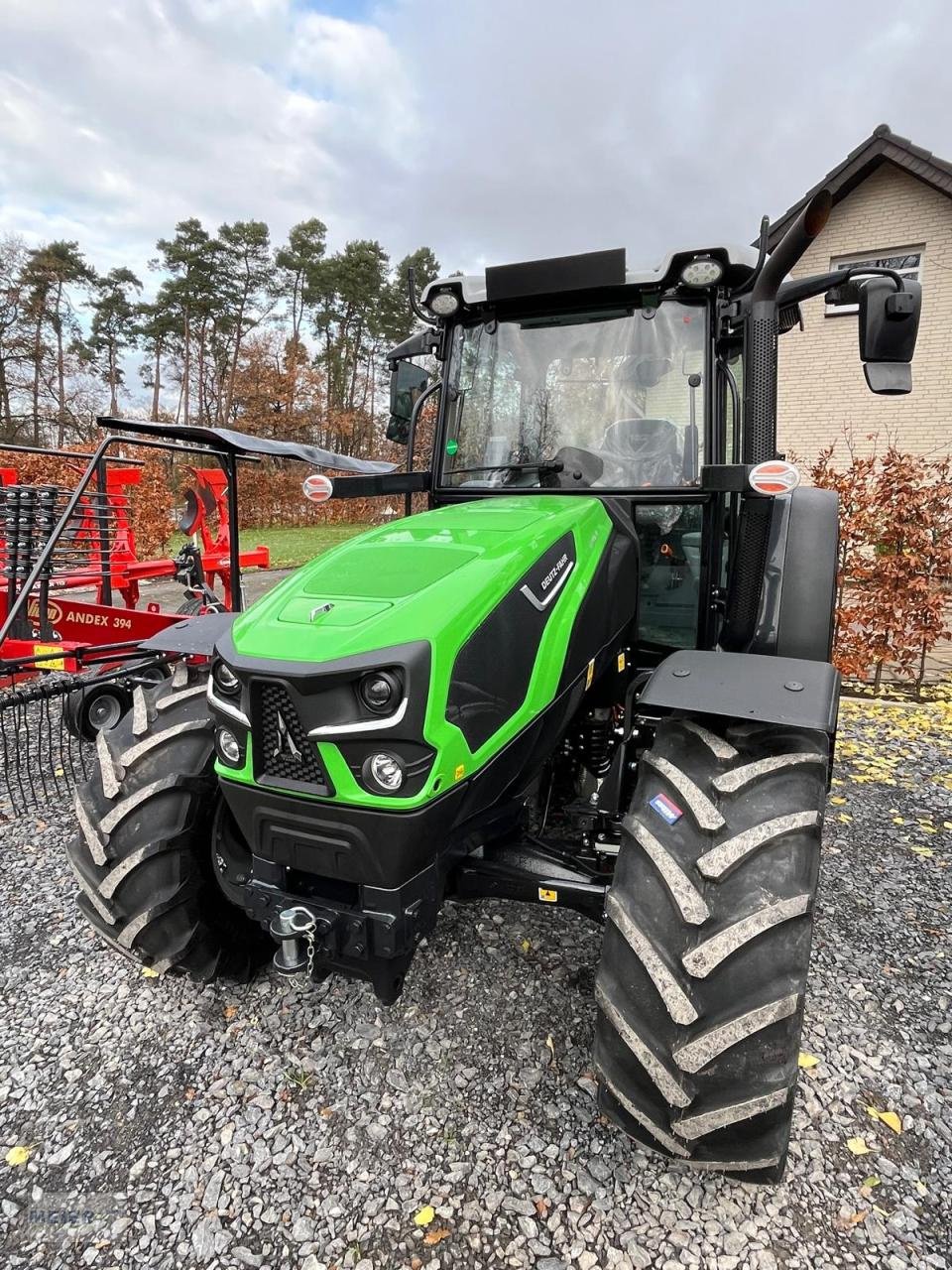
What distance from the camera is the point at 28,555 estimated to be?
4.62 metres

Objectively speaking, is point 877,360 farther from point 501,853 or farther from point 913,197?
point 913,197

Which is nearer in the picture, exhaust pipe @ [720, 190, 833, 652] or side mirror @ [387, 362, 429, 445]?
exhaust pipe @ [720, 190, 833, 652]

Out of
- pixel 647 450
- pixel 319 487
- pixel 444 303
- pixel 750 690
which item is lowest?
pixel 750 690

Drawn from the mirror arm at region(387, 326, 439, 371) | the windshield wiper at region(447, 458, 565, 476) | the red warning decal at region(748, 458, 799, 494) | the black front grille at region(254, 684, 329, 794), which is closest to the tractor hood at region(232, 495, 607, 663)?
the black front grille at region(254, 684, 329, 794)

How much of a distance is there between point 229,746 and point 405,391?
2016mm

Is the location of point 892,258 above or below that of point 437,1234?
above

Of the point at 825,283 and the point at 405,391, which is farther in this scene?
the point at 405,391

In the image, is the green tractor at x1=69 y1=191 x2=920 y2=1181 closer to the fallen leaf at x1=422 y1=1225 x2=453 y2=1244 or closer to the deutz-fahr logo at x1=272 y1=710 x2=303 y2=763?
the deutz-fahr logo at x1=272 y1=710 x2=303 y2=763

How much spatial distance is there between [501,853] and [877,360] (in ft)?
5.85

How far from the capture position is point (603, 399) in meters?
2.86

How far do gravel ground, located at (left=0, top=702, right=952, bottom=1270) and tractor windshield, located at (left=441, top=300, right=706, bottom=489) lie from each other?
1798 millimetres

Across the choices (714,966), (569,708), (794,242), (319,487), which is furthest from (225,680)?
(794,242)

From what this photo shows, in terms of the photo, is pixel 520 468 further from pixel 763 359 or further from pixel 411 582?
pixel 411 582

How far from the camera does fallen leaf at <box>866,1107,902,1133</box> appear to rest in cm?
216
